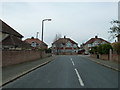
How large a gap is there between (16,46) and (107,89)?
86.0 feet

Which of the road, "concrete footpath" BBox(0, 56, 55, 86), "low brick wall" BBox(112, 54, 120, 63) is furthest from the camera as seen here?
"low brick wall" BBox(112, 54, 120, 63)

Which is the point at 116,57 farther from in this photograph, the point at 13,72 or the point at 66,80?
the point at 66,80

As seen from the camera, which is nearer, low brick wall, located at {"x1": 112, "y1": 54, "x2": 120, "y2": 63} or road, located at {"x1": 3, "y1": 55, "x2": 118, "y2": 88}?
road, located at {"x1": 3, "y1": 55, "x2": 118, "y2": 88}

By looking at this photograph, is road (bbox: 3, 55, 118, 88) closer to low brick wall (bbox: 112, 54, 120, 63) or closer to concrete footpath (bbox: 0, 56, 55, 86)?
concrete footpath (bbox: 0, 56, 55, 86)

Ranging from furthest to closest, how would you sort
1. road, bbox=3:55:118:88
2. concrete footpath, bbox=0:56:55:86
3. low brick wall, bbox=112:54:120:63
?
low brick wall, bbox=112:54:120:63
concrete footpath, bbox=0:56:55:86
road, bbox=3:55:118:88

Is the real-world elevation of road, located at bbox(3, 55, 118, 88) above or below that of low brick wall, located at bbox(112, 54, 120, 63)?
below

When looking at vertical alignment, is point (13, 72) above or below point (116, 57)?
below

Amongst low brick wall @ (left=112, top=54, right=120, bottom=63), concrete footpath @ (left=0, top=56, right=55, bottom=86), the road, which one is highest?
low brick wall @ (left=112, top=54, right=120, bottom=63)

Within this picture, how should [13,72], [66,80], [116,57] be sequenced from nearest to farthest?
1. [66,80]
2. [13,72]
3. [116,57]

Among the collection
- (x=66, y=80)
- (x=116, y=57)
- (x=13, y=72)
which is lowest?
(x=66, y=80)

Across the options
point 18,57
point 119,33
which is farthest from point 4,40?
point 119,33

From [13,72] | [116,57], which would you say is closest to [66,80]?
[13,72]

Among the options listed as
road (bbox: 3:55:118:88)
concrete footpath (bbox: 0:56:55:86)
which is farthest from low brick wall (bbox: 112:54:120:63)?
concrete footpath (bbox: 0:56:55:86)

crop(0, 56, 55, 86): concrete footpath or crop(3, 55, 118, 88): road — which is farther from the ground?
crop(0, 56, 55, 86): concrete footpath
